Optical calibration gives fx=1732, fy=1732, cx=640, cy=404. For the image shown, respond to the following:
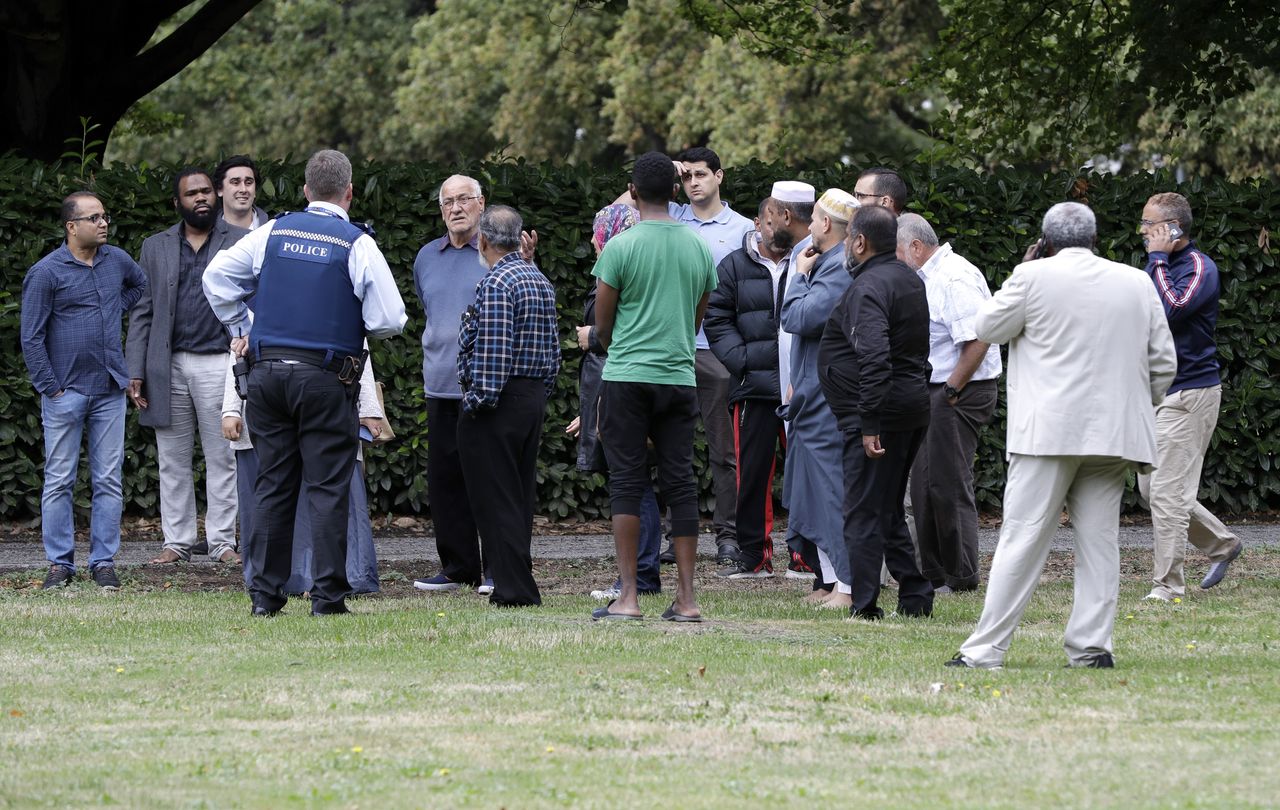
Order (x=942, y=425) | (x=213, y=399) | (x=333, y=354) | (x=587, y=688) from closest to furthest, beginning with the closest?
(x=587, y=688)
(x=333, y=354)
(x=942, y=425)
(x=213, y=399)

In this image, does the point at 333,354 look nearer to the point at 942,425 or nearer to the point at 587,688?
the point at 587,688

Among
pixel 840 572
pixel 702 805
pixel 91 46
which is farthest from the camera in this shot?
pixel 91 46

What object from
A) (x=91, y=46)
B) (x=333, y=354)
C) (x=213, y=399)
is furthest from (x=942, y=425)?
(x=91, y=46)

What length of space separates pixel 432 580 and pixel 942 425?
315cm

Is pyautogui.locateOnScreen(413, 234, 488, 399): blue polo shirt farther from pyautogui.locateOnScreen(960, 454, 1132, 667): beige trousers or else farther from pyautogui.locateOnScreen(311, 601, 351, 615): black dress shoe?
pyautogui.locateOnScreen(960, 454, 1132, 667): beige trousers

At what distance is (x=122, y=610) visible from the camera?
9.01 metres

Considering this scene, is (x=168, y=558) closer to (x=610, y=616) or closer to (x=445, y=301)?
(x=445, y=301)

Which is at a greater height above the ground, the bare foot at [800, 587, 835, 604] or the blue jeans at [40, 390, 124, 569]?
the blue jeans at [40, 390, 124, 569]

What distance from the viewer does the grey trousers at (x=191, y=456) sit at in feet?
36.2

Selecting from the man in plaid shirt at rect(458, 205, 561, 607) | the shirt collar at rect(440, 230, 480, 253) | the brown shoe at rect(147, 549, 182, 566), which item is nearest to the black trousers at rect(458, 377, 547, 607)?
the man in plaid shirt at rect(458, 205, 561, 607)

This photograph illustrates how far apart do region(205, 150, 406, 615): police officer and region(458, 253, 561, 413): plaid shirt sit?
398mm

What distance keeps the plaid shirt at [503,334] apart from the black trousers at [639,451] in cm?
60

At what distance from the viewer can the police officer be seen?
28.1 ft

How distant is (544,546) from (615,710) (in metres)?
6.34
